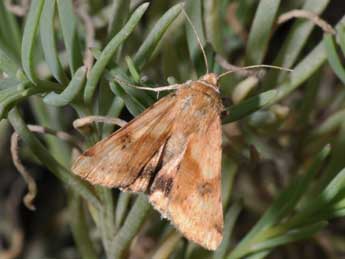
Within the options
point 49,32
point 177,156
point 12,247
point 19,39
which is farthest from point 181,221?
point 12,247

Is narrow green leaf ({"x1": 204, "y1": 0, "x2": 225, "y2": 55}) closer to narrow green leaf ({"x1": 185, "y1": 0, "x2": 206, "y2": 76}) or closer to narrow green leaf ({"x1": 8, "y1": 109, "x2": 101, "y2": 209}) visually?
narrow green leaf ({"x1": 185, "y1": 0, "x2": 206, "y2": 76})

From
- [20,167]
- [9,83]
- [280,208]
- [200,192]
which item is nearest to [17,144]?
[20,167]

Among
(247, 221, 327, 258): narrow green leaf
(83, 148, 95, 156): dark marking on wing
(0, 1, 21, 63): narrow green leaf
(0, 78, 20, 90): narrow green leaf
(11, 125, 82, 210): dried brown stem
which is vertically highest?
(0, 78, 20, 90): narrow green leaf

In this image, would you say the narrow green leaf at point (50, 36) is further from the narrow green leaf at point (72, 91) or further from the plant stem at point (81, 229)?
the plant stem at point (81, 229)

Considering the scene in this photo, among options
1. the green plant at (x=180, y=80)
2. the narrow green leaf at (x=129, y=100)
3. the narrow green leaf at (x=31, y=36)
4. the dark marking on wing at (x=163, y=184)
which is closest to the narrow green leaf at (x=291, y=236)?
the green plant at (x=180, y=80)

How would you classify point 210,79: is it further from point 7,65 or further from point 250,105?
point 7,65

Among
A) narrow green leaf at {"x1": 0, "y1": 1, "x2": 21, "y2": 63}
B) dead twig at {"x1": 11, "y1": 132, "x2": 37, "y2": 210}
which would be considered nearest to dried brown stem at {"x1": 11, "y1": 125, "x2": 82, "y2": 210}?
dead twig at {"x1": 11, "y1": 132, "x2": 37, "y2": 210}
